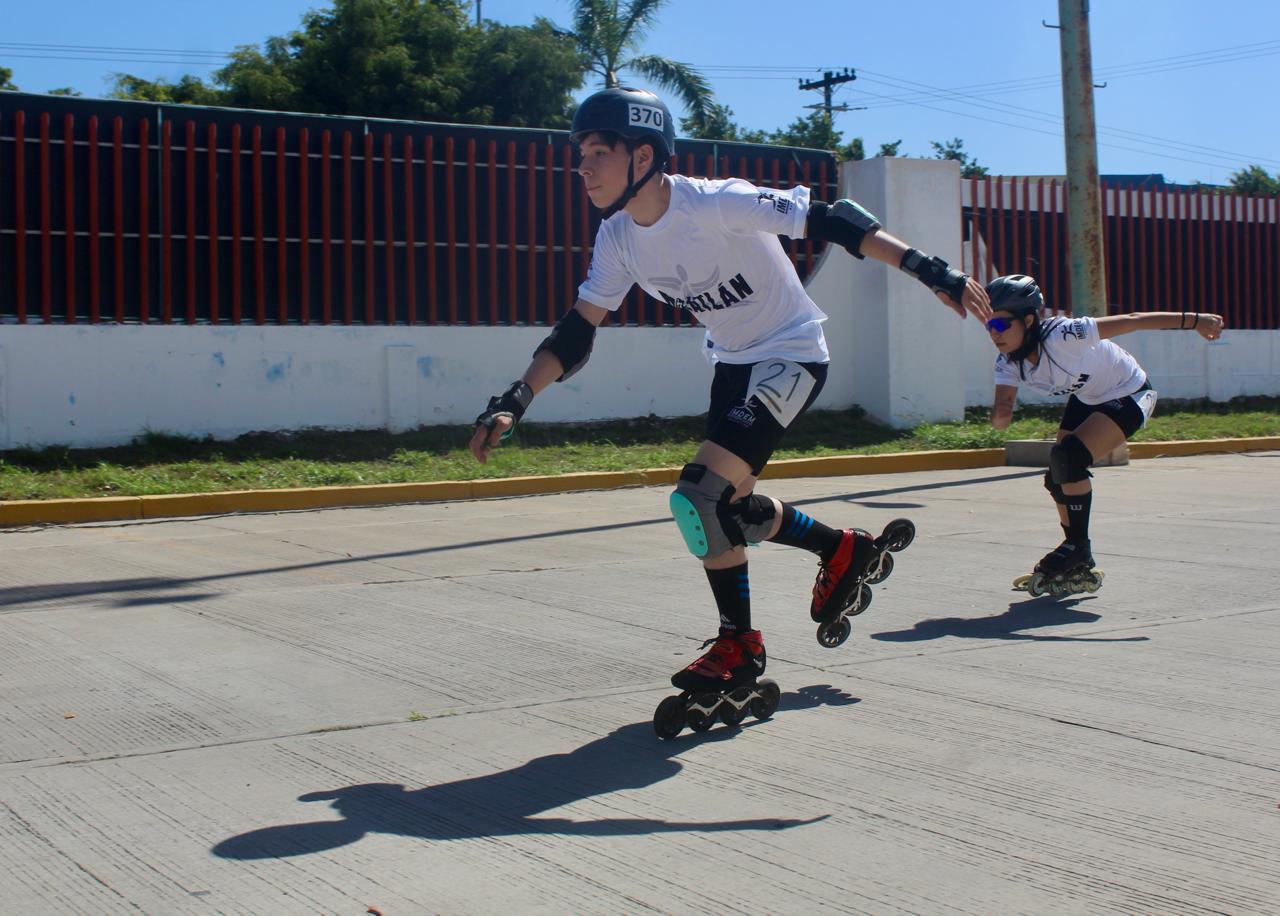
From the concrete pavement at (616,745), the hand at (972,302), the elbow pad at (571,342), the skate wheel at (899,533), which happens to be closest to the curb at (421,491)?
the concrete pavement at (616,745)

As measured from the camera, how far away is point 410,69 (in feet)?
104

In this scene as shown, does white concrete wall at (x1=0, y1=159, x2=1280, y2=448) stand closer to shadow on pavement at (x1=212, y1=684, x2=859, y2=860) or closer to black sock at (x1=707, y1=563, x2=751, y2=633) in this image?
black sock at (x1=707, y1=563, x2=751, y2=633)

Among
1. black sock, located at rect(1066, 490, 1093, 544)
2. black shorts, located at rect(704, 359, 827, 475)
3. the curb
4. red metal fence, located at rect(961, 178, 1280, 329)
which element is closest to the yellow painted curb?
the curb

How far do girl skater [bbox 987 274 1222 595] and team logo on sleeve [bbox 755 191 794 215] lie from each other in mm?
2417

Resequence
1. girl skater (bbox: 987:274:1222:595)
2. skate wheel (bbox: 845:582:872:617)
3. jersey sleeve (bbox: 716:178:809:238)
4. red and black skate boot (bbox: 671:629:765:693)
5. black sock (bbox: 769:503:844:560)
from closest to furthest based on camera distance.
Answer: red and black skate boot (bbox: 671:629:765:693)
jersey sleeve (bbox: 716:178:809:238)
black sock (bbox: 769:503:844:560)
skate wheel (bbox: 845:582:872:617)
girl skater (bbox: 987:274:1222:595)

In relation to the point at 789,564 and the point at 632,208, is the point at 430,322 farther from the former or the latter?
the point at 632,208

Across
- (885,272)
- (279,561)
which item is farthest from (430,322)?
(279,561)

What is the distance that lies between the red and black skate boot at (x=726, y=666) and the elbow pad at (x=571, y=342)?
3.49 ft

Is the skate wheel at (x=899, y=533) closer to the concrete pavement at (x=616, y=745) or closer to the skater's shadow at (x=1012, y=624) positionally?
the concrete pavement at (x=616, y=745)

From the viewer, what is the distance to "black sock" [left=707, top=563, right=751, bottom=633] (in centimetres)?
434

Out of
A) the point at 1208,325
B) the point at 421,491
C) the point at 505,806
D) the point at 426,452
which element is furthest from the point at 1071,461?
the point at 426,452

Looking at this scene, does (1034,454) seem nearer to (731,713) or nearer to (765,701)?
(765,701)

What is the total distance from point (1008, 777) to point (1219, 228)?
1861 cm

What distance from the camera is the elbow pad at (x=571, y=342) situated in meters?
4.70
